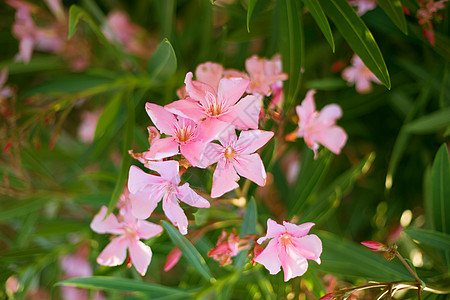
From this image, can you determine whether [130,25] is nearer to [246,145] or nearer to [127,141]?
[127,141]

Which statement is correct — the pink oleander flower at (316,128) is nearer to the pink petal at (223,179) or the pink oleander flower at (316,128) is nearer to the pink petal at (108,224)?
the pink petal at (223,179)

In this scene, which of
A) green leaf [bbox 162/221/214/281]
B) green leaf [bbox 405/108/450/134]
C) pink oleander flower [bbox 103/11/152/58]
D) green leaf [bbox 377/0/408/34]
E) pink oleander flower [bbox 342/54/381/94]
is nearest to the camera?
green leaf [bbox 162/221/214/281]

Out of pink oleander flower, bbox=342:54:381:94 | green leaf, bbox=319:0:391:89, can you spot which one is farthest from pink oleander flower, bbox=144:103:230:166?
pink oleander flower, bbox=342:54:381:94

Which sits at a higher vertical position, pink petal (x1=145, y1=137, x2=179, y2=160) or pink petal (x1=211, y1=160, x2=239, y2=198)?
pink petal (x1=145, y1=137, x2=179, y2=160)

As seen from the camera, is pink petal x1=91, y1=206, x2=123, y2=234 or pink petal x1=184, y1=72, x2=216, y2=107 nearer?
pink petal x1=184, y1=72, x2=216, y2=107

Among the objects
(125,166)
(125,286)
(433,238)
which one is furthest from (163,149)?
(433,238)

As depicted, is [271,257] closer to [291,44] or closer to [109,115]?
[291,44]

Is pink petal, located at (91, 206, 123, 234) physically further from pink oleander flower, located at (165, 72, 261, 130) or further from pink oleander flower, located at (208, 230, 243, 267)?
pink oleander flower, located at (165, 72, 261, 130)
